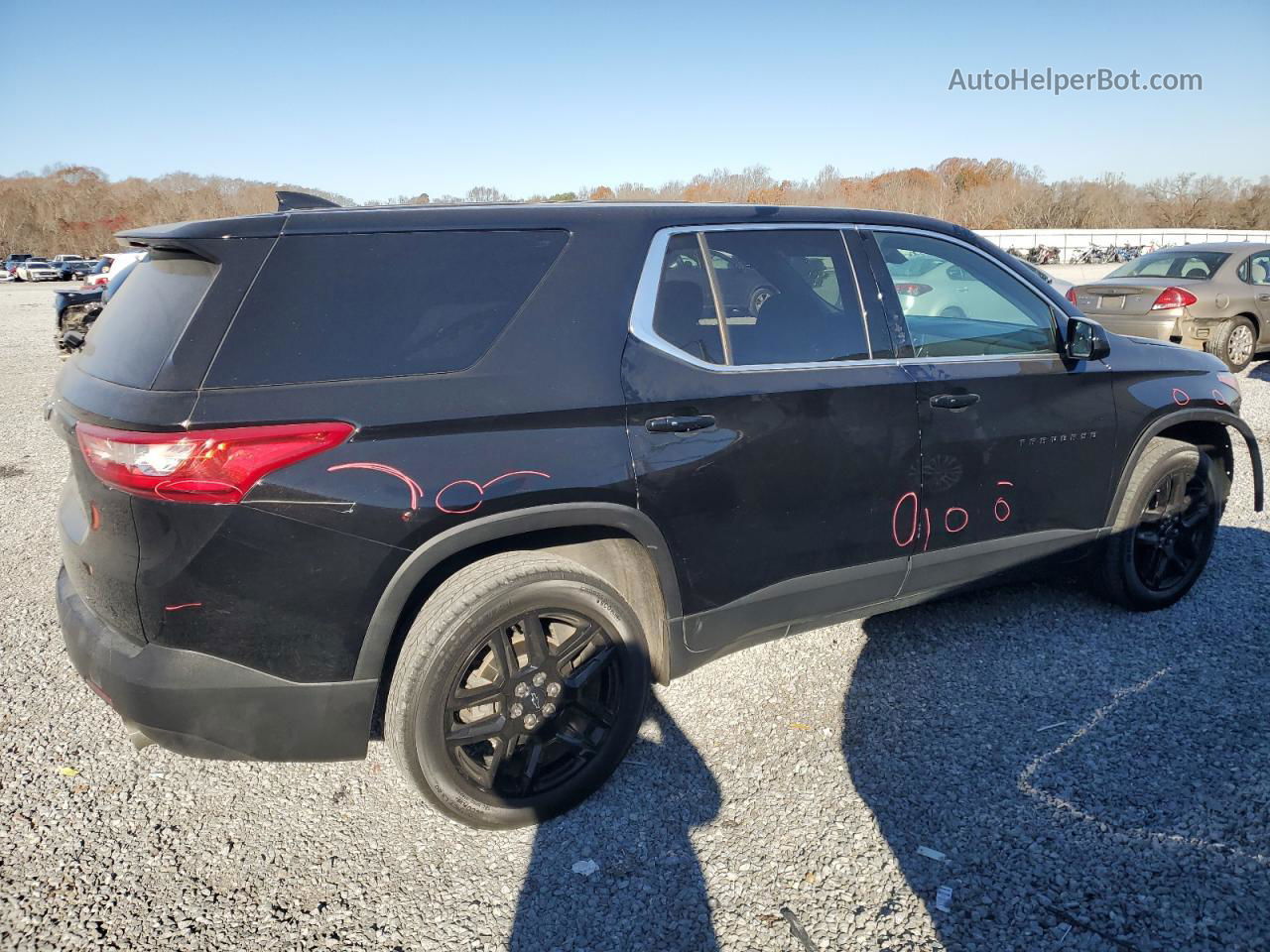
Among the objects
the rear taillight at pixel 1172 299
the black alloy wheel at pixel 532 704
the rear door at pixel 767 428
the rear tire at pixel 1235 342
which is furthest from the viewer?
the rear tire at pixel 1235 342

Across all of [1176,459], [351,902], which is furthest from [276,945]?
[1176,459]

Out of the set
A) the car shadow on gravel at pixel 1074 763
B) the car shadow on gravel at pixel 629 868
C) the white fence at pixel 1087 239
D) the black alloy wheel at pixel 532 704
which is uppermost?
the white fence at pixel 1087 239

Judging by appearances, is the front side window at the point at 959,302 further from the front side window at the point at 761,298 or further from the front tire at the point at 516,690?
the front tire at the point at 516,690

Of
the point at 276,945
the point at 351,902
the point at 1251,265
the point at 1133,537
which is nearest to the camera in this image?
the point at 276,945

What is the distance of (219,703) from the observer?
2338 mm

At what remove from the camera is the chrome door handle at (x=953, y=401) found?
129 inches

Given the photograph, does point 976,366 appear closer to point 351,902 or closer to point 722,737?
point 722,737

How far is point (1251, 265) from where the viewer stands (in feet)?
35.1

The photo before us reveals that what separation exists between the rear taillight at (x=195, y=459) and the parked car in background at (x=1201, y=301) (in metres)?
10.6

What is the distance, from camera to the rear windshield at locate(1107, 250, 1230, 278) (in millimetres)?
10633

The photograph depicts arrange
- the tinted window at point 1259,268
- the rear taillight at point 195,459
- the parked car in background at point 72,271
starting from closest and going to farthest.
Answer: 1. the rear taillight at point 195,459
2. the tinted window at point 1259,268
3. the parked car in background at point 72,271

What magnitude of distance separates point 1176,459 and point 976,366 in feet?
4.54

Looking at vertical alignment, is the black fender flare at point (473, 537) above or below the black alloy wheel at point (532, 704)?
above

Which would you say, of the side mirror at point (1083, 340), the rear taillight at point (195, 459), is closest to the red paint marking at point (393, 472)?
the rear taillight at point (195, 459)
